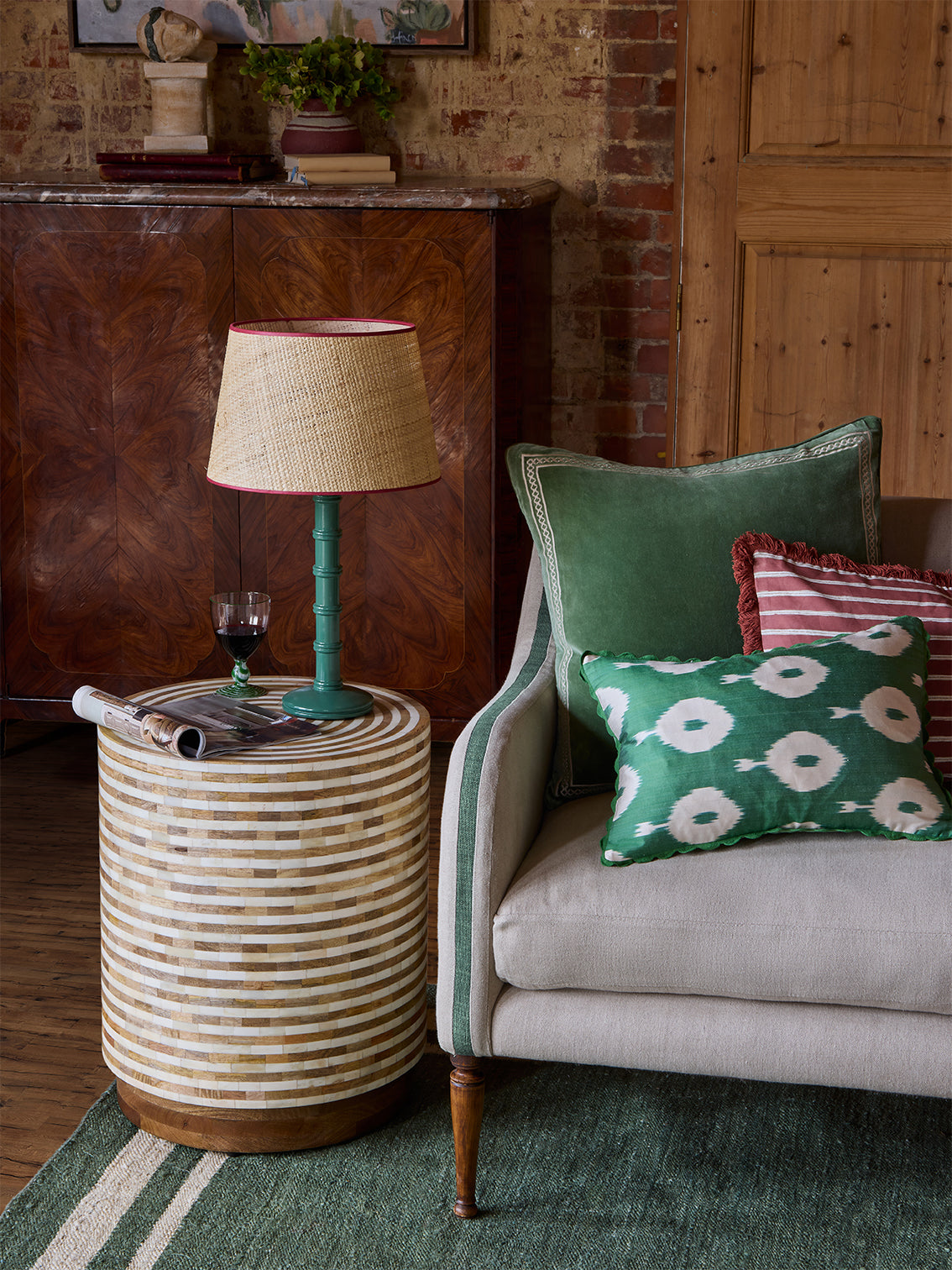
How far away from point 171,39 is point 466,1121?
8.91 ft

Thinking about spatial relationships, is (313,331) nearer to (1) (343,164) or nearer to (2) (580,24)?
(1) (343,164)

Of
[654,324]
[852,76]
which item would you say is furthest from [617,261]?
[852,76]

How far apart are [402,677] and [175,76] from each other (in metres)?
1.56

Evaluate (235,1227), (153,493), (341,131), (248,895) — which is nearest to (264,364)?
(248,895)

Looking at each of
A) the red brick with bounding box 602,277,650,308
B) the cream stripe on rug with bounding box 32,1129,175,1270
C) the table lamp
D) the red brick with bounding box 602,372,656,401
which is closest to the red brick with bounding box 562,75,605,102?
the red brick with bounding box 602,277,650,308

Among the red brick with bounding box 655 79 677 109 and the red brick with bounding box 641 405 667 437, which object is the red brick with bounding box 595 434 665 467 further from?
the red brick with bounding box 655 79 677 109

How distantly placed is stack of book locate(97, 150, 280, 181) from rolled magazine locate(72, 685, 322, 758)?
164 centimetres

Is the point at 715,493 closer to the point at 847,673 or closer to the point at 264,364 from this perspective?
the point at 847,673

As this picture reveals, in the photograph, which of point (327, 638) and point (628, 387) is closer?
point (327, 638)

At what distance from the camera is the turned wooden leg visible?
173 cm

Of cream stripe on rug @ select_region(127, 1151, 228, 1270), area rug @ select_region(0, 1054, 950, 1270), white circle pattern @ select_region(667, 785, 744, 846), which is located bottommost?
area rug @ select_region(0, 1054, 950, 1270)

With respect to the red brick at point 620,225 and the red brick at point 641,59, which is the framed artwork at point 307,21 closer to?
the red brick at point 641,59

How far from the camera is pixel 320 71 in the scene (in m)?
3.31

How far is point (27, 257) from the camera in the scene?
10.2 feet
